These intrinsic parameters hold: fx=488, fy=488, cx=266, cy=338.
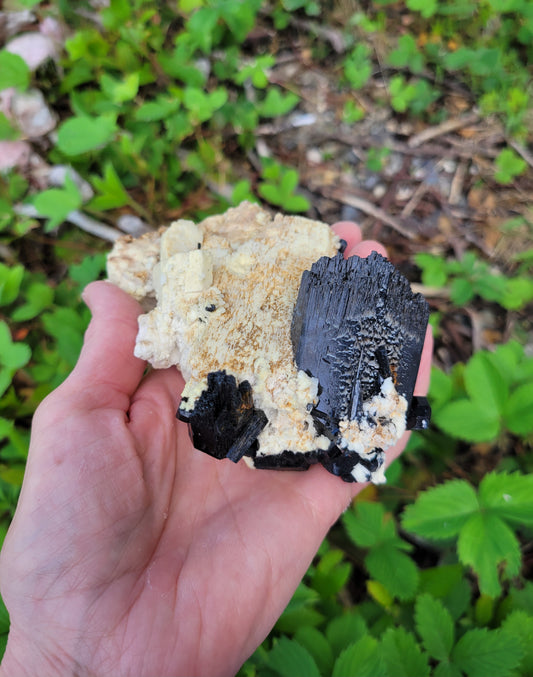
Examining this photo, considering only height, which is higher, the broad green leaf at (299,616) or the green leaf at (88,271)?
the green leaf at (88,271)

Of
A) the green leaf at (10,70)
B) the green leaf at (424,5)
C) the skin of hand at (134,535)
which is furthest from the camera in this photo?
the green leaf at (424,5)

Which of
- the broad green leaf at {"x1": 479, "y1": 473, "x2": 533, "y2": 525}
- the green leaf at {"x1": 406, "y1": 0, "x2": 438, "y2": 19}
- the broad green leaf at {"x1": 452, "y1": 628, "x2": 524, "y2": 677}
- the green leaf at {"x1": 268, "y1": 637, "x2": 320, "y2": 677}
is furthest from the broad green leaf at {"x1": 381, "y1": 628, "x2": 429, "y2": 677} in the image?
the green leaf at {"x1": 406, "y1": 0, "x2": 438, "y2": 19}

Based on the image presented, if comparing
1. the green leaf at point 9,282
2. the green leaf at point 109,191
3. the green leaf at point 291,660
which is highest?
the green leaf at point 109,191

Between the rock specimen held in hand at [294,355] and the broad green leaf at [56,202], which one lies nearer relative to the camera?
the rock specimen held in hand at [294,355]

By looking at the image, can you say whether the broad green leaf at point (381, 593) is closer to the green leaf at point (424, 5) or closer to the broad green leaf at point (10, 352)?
the broad green leaf at point (10, 352)

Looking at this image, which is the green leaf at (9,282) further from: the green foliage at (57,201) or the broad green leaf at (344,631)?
the broad green leaf at (344,631)

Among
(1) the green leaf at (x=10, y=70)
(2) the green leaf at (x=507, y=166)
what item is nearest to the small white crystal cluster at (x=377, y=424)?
(2) the green leaf at (x=507, y=166)

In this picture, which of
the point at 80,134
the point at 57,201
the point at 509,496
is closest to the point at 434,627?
the point at 509,496

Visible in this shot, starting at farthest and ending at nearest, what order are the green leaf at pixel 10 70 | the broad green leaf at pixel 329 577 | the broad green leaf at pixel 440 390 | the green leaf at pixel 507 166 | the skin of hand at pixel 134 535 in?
the green leaf at pixel 507 166 < the green leaf at pixel 10 70 < the broad green leaf at pixel 440 390 < the broad green leaf at pixel 329 577 < the skin of hand at pixel 134 535

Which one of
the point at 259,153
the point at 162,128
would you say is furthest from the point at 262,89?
the point at 162,128

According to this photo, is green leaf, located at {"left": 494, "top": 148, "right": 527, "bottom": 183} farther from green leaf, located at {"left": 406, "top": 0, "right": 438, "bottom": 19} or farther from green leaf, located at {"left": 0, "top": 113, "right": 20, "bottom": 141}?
green leaf, located at {"left": 0, "top": 113, "right": 20, "bottom": 141}
